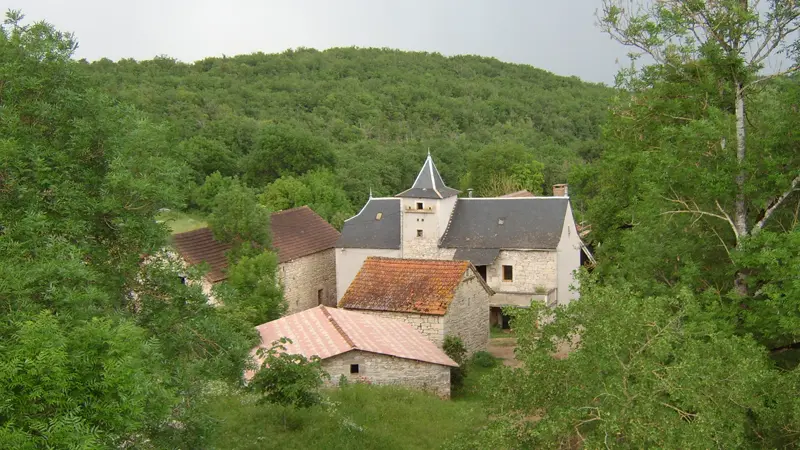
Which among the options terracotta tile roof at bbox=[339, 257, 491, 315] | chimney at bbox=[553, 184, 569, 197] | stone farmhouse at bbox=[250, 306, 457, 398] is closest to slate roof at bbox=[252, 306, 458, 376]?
stone farmhouse at bbox=[250, 306, 457, 398]

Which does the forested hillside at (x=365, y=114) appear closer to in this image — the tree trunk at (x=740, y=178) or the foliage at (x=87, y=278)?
the foliage at (x=87, y=278)

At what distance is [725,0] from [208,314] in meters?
9.90

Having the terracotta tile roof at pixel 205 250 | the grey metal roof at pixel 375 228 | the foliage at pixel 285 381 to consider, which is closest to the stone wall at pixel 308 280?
the grey metal roof at pixel 375 228

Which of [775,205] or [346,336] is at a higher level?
[775,205]

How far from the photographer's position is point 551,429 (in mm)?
8891

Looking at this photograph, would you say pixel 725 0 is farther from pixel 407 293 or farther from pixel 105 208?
pixel 407 293

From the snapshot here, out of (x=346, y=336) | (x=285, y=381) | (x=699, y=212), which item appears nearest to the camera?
(x=699, y=212)

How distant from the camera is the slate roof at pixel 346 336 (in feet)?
60.1

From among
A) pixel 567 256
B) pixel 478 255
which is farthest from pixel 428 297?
pixel 567 256

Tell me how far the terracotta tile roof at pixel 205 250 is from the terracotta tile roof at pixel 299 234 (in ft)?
8.11

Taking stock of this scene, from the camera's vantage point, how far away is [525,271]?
97.7 feet

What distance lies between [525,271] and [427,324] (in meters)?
8.70

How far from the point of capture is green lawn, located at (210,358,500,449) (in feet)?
44.0

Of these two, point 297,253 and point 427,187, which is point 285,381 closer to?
point 297,253
